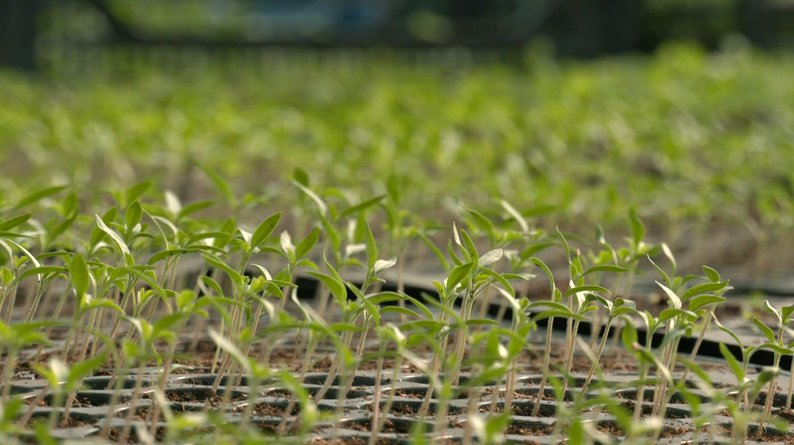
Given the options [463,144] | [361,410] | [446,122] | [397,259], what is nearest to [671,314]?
[361,410]

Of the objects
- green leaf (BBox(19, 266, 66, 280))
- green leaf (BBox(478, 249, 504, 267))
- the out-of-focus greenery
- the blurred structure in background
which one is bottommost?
green leaf (BBox(19, 266, 66, 280))

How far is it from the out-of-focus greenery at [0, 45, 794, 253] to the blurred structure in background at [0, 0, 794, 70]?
247 cm

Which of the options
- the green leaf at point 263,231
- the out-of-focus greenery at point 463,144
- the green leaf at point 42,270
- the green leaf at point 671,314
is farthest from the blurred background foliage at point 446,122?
the green leaf at point 671,314

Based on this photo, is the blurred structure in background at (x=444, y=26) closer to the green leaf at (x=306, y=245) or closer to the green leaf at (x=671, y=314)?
the green leaf at (x=306, y=245)

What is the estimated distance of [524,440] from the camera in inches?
77.9

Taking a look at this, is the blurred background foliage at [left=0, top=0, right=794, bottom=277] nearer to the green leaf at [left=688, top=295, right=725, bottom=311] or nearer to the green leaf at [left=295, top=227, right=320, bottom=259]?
the green leaf at [left=295, top=227, right=320, bottom=259]

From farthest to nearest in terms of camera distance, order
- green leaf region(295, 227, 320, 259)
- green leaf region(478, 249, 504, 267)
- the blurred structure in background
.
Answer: the blurred structure in background
green leaf region(295, 227, 320, 259)
green leaf region(478, 249, 504, 267)

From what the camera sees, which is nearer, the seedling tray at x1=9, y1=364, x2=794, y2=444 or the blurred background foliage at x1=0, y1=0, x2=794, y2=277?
the seedling tray at x1=9, y1=364, x2=794, y2=444

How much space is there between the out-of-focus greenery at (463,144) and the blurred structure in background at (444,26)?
97.4 inches

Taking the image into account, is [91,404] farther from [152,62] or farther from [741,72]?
[152,62]

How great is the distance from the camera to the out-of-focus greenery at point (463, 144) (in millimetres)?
3998

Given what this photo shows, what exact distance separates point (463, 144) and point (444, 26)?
10959mm

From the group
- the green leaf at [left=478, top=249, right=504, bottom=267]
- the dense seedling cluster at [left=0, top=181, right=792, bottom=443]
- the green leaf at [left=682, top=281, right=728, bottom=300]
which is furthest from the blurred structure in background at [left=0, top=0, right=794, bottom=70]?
the green leaf at [left=682, top=281, right=728, bottom=300]

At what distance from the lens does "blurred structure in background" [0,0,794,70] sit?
10.7m
